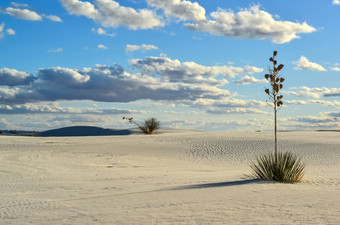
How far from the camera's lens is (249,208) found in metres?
6.96

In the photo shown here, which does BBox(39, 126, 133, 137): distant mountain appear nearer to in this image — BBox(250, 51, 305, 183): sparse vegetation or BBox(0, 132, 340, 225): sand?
BBox(0, 132, 340, 225): sand

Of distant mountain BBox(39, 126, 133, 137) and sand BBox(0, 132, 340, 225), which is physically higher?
distant mountain BBox(39, 126, 133, 137)

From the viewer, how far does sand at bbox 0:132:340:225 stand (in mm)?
6492

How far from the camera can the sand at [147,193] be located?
6492 mm

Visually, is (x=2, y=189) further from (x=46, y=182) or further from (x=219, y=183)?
(x=219, y=183)

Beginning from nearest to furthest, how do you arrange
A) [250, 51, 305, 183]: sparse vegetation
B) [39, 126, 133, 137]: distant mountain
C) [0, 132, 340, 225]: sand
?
[0, 132, 340, 225]: sand → [250, 51, 305, 183]: sparse vegetation → [39, 126, 133, 137]: distant mountain

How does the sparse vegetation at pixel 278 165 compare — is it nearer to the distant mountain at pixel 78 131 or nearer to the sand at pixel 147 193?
the sand at pixel 147 193

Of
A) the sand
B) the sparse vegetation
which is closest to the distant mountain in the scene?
the sand

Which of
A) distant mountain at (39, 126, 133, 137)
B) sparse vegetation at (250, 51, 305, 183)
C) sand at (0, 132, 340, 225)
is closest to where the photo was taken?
sand at (0, 132, 340, 225)

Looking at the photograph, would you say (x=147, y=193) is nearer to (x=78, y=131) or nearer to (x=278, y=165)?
Result: (x=278, y=165)

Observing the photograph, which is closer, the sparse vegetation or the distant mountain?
the sparse vegetation

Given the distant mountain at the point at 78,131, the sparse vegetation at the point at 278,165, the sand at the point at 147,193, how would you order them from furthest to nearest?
1. the distant mountain at the point at 78,131
2. the sparse vegetation at the point at 278,165
3. the sand at the point at 147,193

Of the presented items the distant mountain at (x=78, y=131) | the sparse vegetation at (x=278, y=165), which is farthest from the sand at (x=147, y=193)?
the distant mountain at (x=78, y=131)

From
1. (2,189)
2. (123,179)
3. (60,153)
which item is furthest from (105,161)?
(2,189)
